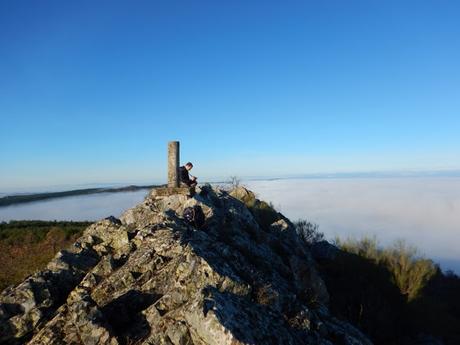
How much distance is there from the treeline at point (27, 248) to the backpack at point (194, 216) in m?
7.92

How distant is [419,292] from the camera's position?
28.1 metres

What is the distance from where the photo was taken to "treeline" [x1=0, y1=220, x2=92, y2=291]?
20.6 meters

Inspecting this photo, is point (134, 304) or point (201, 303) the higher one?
point (201, 303)

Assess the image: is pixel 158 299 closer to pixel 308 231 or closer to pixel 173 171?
pixel 173 171

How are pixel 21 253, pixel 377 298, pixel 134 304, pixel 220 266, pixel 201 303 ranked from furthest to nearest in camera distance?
pixel 21 253 < pixel 377 298 < pixel 220 266 < pixel 134 304 < pixel 201 303

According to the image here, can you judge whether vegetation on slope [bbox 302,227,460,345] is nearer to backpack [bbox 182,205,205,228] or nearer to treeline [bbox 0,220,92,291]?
backpack [bbox 182,205,205,228]

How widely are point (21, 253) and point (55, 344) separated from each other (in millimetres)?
20096

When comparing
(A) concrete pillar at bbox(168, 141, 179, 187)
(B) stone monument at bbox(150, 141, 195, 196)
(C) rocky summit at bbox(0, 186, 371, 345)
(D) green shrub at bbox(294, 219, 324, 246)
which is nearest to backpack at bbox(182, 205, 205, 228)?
(C) rocky summit at bbox(0, 186, 371, 345)

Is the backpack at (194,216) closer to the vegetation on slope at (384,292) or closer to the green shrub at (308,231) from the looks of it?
the vegetation on slope at (384,292)

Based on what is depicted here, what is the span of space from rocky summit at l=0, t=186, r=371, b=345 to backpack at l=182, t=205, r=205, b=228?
3.78 feet

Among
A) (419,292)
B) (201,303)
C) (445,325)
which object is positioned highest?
(201,303)

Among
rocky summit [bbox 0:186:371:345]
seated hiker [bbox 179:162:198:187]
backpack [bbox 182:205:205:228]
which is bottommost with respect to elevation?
rocky summit [bbox 0:186:371:345]

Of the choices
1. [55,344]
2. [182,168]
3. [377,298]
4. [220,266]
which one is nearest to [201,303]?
[220,266]

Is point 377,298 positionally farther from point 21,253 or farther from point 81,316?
point 21,253
